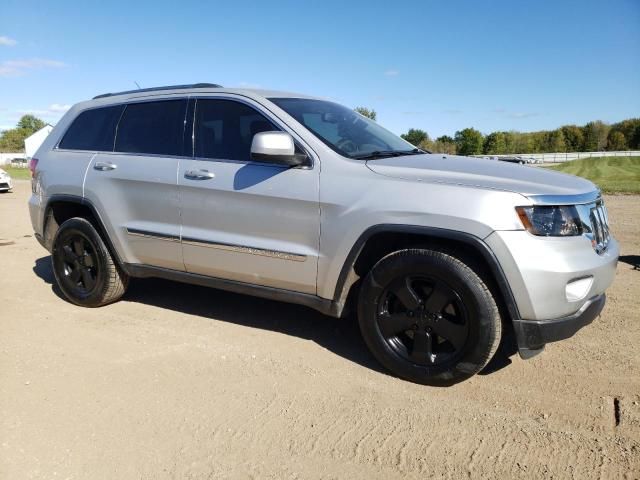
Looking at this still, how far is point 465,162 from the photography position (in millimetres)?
3607

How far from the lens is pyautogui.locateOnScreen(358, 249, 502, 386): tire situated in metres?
3.03

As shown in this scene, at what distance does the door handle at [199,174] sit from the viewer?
152 inches

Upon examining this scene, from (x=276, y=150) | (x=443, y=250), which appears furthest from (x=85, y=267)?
(x=443, y=250)

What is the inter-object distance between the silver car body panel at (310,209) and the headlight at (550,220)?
37mm

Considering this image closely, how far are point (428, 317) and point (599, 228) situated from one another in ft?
3.96

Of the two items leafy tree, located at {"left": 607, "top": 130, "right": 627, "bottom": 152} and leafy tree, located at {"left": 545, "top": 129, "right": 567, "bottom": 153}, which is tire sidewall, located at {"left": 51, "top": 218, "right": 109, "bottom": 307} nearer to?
leafy tree, located at {"left": 607, "top": 130, "right": 627, "bottom": 152}

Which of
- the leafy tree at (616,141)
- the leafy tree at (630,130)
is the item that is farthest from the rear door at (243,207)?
the leafy tree at (616,141)

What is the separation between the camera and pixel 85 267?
4.80 metres

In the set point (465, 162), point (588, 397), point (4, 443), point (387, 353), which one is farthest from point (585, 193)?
point (4, 443)

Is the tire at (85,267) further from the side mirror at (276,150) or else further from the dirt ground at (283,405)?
the side mirror at (276,150)

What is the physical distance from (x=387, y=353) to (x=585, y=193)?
1563 mm

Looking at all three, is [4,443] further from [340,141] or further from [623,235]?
[623,235]

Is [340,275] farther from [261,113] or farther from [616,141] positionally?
[616,141]

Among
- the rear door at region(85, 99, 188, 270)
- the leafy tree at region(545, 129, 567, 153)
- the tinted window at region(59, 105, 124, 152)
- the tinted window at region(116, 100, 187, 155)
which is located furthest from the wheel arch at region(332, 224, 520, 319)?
the leafy tree at region(545, 129, 567, 153)
